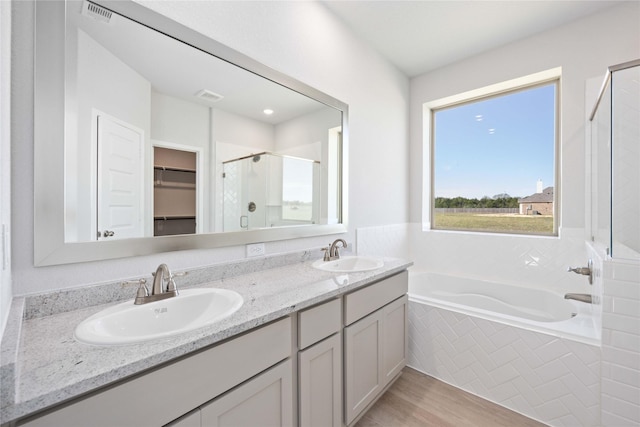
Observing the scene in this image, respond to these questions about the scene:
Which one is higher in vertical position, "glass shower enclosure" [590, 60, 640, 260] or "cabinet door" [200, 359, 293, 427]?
"glass shower enclosure" [590, 60, 640, 260]

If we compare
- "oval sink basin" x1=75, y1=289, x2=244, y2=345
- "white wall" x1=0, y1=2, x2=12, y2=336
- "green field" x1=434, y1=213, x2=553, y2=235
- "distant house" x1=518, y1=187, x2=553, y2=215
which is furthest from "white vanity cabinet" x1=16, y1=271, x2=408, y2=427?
"distant house" x1=518, y1=187, x2=553, y2=215

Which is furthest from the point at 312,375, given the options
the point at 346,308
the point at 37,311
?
the point at 37,311

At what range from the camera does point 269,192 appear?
1.78 meters

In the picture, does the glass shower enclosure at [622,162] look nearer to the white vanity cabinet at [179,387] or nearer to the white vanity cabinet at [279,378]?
the white vanity cabinet at [279,378]

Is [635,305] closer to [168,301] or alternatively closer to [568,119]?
[568,119]

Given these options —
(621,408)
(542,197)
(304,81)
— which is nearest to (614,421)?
(621,408)

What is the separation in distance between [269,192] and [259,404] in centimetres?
114

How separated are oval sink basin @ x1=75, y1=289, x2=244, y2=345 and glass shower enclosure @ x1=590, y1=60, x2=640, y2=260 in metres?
1.99

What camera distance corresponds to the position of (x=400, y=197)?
3.11 metres

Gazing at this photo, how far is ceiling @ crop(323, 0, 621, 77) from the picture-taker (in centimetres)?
211

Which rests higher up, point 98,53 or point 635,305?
point 98,53

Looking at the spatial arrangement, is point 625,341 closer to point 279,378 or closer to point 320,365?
point 320,365

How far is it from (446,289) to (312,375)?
221 cm

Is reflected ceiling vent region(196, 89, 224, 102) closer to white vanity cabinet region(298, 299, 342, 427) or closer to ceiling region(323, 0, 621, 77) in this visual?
white vanity cabinet region(298, 299, 342, 427)
